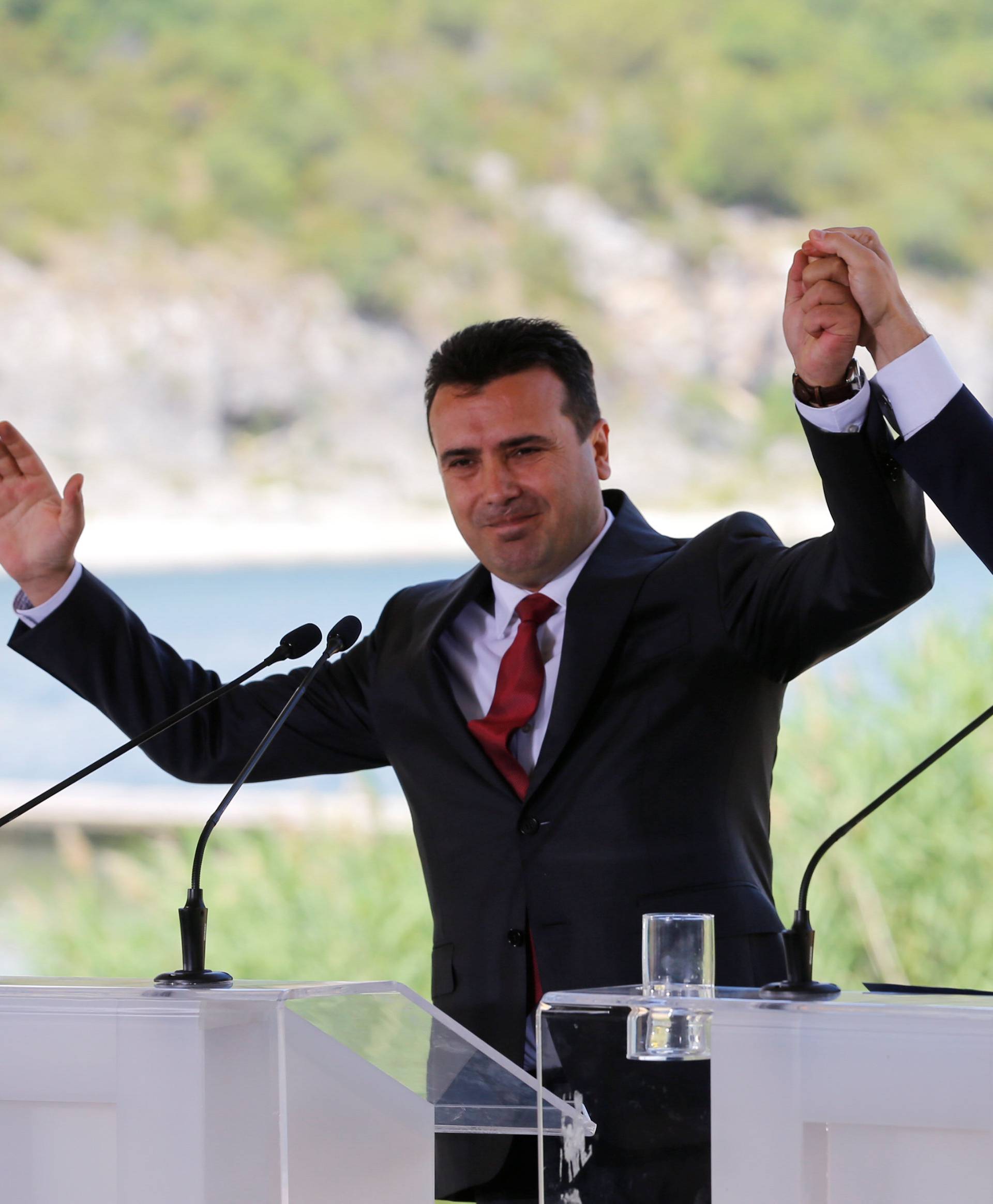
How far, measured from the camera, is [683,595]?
6.37 ft

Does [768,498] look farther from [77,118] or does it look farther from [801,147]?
[77,118]

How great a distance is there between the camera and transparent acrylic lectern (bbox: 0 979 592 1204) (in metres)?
1.27

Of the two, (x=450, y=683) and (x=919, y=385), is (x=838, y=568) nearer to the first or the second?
(x=919, y=385)

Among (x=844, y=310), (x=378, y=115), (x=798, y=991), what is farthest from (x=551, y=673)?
(x=378, y=115)

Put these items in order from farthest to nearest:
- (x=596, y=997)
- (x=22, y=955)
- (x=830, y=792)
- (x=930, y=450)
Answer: (x=22, y=955) < (x=830, y=792) < (x=930, y=450) < (x=596, y=997)

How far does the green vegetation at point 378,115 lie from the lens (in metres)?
9.22

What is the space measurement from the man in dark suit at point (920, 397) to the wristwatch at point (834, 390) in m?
0.03

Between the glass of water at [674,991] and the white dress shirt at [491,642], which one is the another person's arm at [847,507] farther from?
the glass of water at [674,991]

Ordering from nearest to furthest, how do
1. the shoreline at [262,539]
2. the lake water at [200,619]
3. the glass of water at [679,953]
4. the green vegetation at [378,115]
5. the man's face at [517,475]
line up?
the glass of water at [679,953]
the man's face at [517,475]
the lake water at [200,619]
the shoreline at [262,539]
the green vegetation at [378,115]

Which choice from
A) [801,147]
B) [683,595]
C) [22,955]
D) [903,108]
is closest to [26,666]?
[22,955]

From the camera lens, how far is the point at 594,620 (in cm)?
195

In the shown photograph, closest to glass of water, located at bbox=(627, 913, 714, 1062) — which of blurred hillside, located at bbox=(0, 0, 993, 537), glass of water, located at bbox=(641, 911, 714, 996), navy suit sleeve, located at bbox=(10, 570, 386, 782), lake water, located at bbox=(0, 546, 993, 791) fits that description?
glass of water, located at bbox=(641, 911, 714, 996)

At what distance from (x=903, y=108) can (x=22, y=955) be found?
6322 mm

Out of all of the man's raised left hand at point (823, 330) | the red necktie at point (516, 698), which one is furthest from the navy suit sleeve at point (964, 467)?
the red necktie at point (516, 698)
